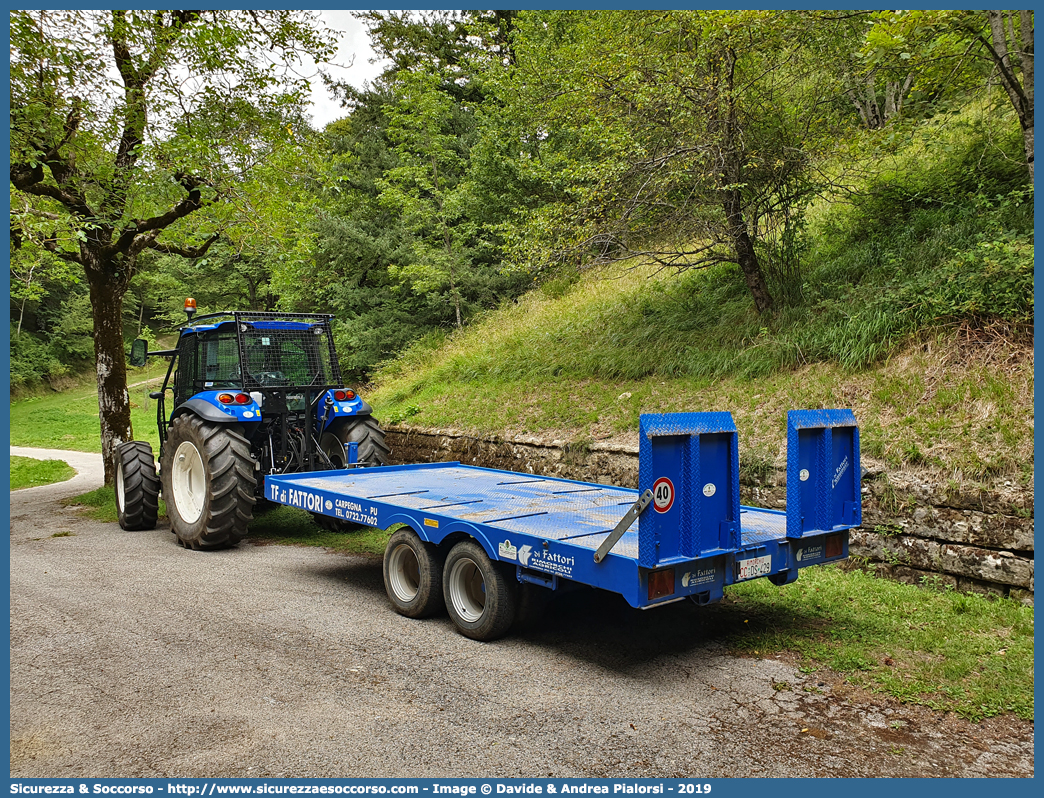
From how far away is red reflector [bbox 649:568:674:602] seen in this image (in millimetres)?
4012

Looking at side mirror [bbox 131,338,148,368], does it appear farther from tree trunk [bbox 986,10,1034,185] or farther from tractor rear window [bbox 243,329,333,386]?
tree trunk [bbox 986,10,1034,185]

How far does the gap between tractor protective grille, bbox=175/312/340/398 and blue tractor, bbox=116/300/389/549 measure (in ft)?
0.04

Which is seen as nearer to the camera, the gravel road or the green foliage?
the gravel road

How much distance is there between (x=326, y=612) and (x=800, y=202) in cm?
921

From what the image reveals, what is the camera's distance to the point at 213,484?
7.49m

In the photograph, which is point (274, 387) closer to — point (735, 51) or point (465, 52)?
point (735, 51)

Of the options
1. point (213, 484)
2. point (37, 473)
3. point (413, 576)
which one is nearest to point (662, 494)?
point (413, 576)

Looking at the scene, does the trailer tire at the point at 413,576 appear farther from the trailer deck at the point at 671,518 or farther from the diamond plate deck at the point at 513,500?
the diamond plate deck at the point at 513,500

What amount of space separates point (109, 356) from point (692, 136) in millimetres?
9867

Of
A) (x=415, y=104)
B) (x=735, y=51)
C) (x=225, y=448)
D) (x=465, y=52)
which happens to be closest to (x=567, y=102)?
(x=735, y=51)

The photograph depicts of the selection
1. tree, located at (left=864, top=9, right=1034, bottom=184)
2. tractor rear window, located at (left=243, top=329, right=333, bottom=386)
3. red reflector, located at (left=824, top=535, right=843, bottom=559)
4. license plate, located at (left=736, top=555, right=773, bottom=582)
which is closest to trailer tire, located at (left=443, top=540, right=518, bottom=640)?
license plate, located at (left=736, top=555, right=773, bottom=582)

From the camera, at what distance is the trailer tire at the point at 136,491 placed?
8906mm

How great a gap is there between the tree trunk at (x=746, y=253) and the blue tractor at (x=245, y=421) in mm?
5931

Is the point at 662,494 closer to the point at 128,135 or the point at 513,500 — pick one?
the point at 513,500
